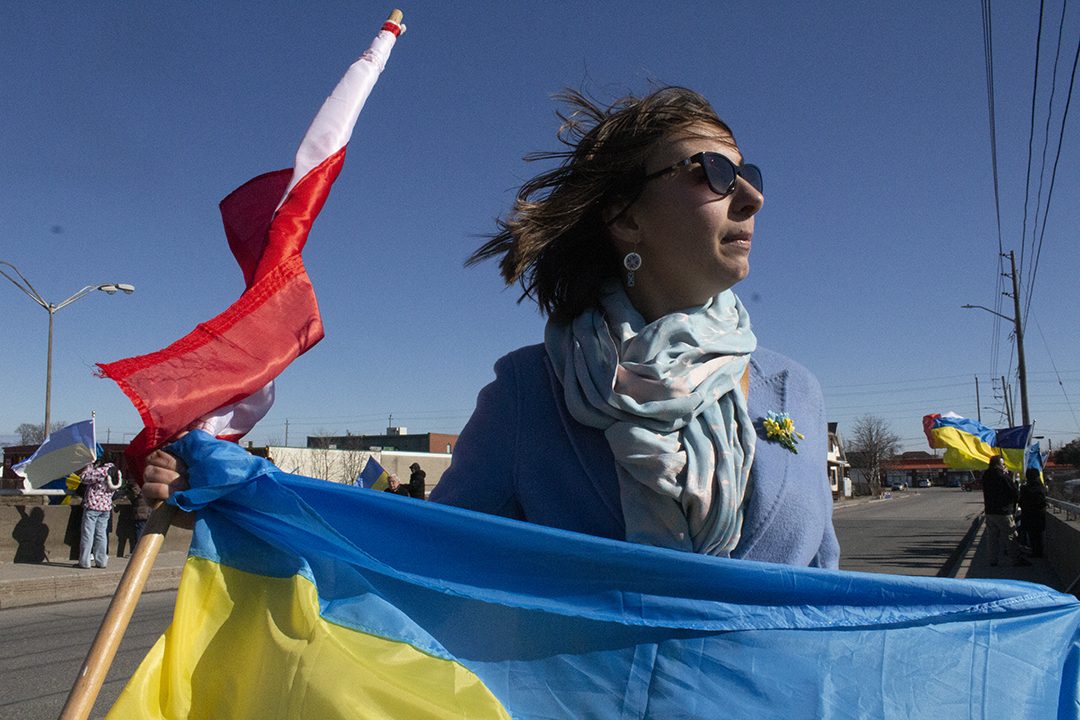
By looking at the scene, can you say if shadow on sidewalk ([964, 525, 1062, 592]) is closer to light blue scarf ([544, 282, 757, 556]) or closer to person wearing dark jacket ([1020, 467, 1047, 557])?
person wearing dark jacket ([1020, 467, 1047, 557])

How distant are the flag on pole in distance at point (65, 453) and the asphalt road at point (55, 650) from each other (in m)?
2.61

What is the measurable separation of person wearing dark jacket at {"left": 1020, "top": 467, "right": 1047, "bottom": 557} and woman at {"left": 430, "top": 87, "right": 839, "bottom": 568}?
1513 centimetres

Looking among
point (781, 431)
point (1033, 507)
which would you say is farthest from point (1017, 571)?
point (781, 431)

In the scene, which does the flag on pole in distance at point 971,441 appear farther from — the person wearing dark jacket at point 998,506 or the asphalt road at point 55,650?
the asphalt road at point 55,650

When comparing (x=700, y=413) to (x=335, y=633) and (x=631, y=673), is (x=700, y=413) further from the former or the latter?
(x=335, y=633)

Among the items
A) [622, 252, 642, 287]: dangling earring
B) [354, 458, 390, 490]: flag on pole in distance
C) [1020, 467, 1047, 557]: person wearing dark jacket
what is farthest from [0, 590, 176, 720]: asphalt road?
[1020, 467, 1047, 557]: person wearing dark jacket

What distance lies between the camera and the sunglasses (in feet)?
6.13

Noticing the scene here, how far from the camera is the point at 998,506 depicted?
1377 centimetres

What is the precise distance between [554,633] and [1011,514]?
48.6ft

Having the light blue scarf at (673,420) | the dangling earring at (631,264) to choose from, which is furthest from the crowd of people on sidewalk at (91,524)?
the light blue scarf at (673,420)

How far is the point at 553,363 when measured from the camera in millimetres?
1878

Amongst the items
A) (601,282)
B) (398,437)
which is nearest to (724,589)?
(601,282)

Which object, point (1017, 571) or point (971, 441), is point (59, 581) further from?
point (971, 441)

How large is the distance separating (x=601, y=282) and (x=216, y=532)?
3.21 feet
